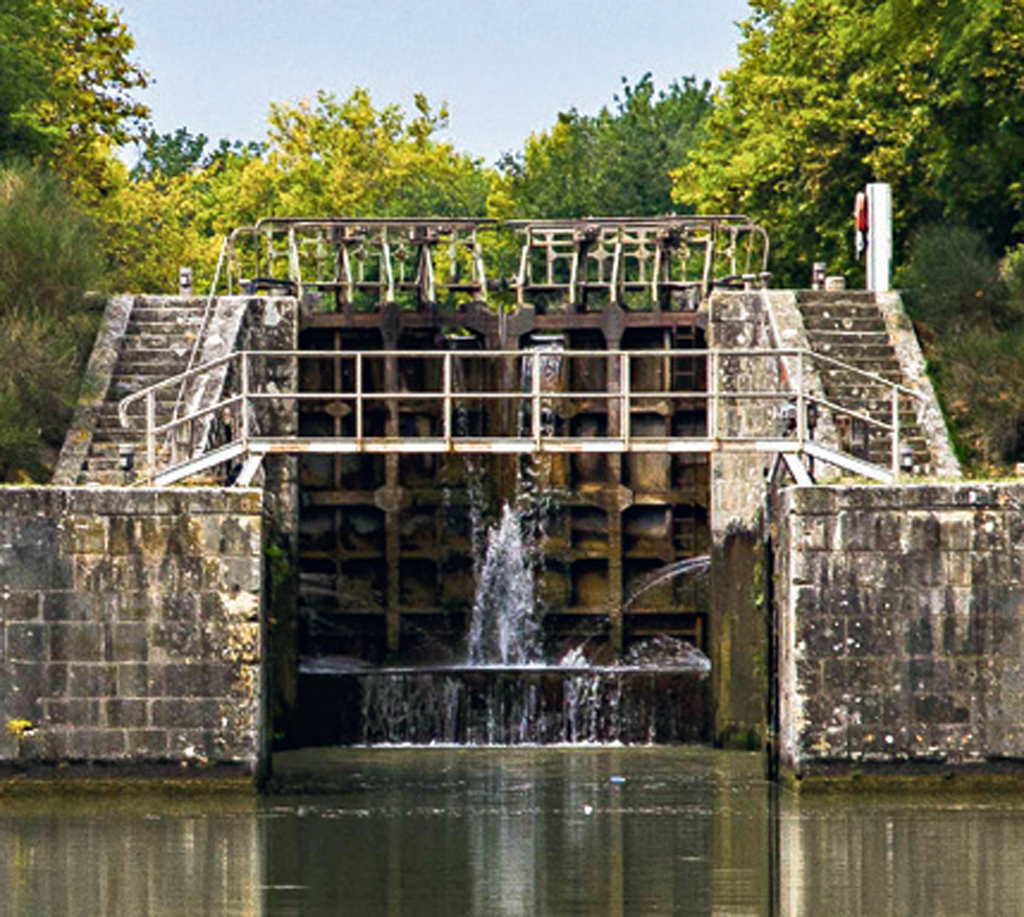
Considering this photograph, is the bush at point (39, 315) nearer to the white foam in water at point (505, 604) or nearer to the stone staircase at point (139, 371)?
the stone staircase at point (139, 371)

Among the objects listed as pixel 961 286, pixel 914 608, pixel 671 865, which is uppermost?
pixel 961 286

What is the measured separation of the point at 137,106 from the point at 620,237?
43.6 feet

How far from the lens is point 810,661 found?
24.2 m

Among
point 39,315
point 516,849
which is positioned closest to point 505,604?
point 39,315

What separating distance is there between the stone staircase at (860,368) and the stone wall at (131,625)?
7267 mm

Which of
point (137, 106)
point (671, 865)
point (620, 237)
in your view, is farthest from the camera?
point (137, 106)

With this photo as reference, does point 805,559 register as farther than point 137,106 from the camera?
No

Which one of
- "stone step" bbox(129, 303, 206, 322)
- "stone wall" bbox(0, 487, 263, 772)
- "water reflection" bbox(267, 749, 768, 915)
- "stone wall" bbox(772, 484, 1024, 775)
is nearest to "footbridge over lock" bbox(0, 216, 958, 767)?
"stone step" bbox(129, 303, 206, 322)

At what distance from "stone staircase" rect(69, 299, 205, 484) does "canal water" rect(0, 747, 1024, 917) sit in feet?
12.5

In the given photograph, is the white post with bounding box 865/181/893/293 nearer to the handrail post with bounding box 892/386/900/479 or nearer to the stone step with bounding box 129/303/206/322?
the handrail post with bounding box 892/386/900/479

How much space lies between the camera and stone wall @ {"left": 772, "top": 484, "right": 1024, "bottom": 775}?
24125mm

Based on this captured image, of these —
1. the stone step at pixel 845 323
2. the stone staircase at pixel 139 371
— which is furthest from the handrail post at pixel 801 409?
the stone staircase at pixel 139 371

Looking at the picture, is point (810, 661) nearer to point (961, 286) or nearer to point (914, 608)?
point (914, 608)

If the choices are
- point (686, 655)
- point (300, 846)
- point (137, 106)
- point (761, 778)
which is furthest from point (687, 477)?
point (137, 106)
